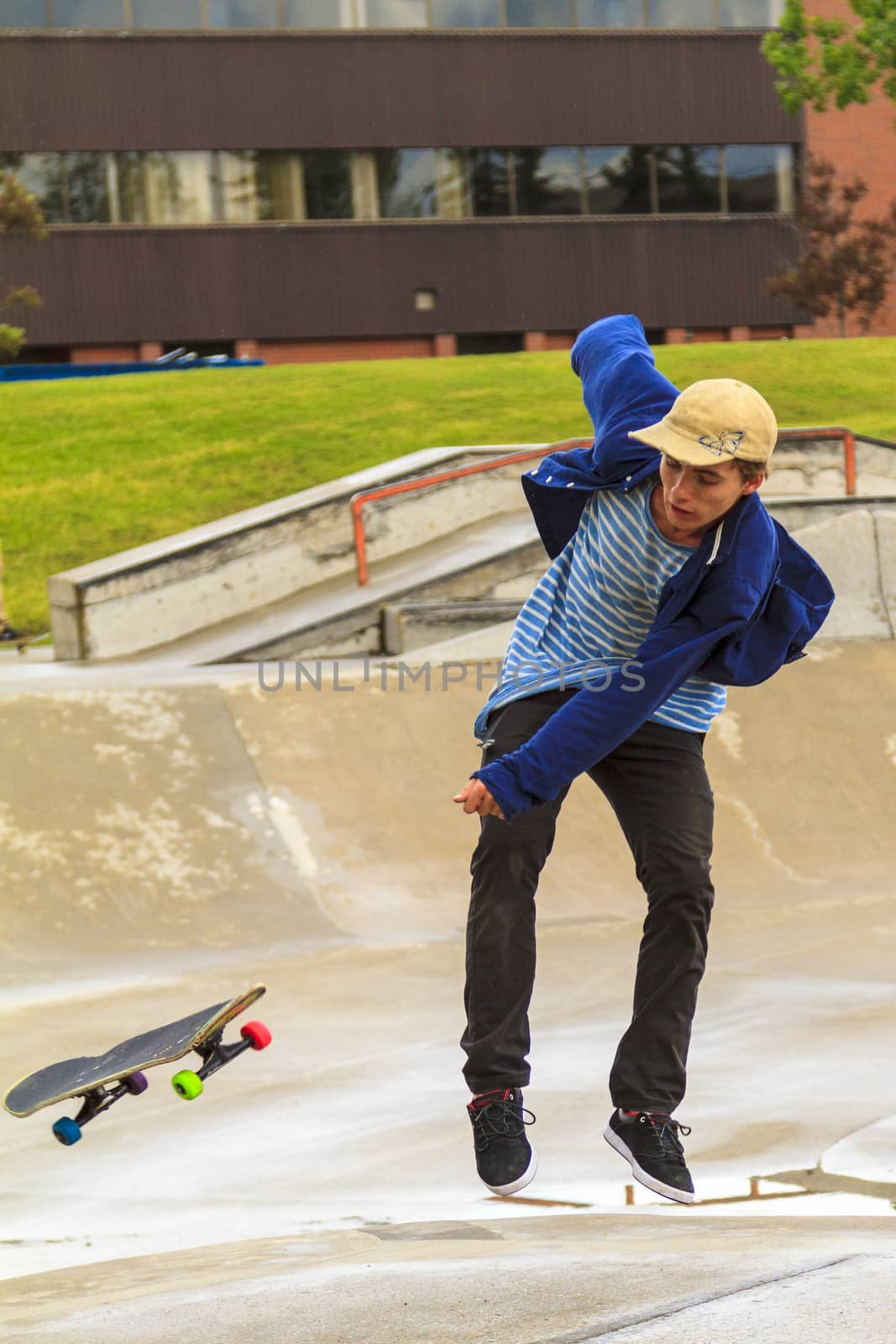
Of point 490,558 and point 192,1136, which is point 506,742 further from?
point 490,558

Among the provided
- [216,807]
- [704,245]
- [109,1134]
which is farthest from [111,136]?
[109,1134]

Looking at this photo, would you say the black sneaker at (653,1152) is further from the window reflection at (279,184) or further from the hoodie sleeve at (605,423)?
the window reflection at (279,184)

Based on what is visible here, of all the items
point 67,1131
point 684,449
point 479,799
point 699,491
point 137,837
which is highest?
point 684,449

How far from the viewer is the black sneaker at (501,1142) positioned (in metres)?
3.83

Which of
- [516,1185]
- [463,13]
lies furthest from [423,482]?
[463,13]

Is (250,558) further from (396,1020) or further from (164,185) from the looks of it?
(164,185)

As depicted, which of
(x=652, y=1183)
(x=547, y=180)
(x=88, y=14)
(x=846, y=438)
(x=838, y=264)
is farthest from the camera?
(x=547, y=180)

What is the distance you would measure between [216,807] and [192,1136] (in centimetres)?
376

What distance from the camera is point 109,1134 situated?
20.3ft

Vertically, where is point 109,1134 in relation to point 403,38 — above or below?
below

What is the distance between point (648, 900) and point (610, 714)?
2.05ft

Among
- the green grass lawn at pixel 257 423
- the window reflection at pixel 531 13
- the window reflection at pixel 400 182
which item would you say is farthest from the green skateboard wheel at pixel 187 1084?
the window reflection at pixel 531 13

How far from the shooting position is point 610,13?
1350 inches

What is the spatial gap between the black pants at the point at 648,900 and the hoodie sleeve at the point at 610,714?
0.79 ft
